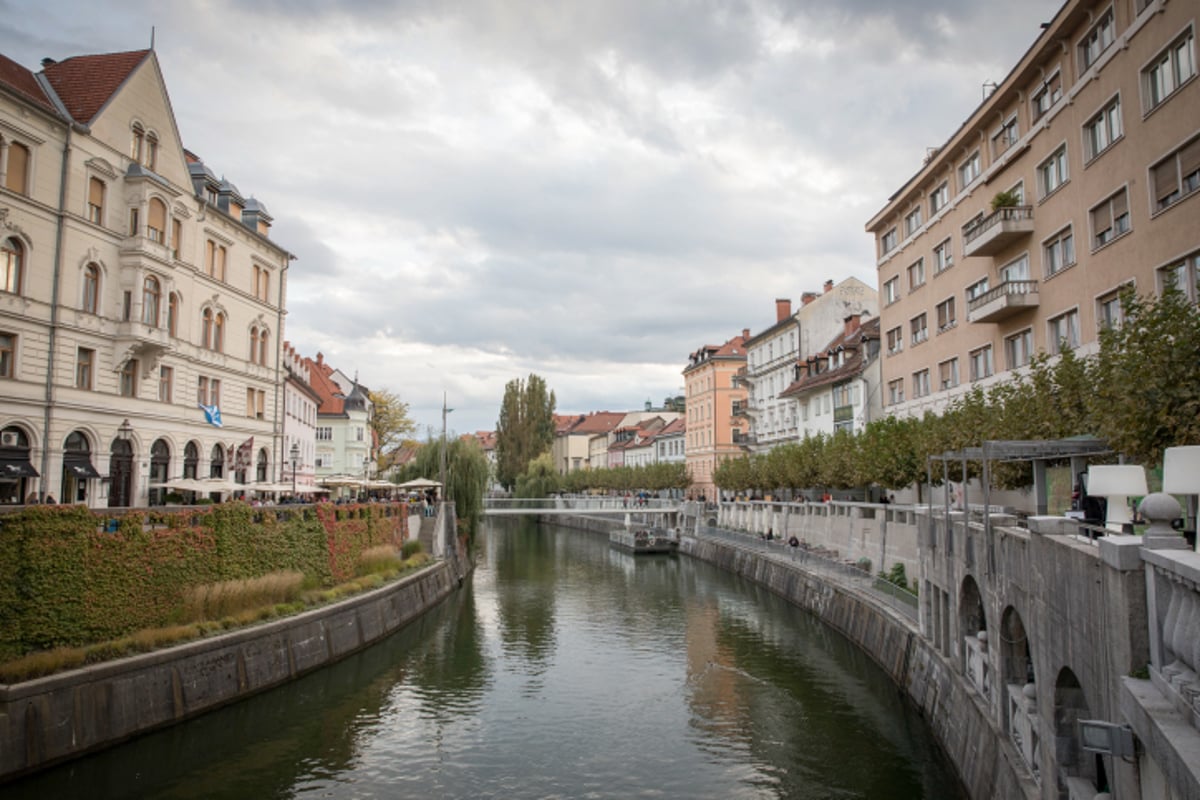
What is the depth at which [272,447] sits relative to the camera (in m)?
43.5

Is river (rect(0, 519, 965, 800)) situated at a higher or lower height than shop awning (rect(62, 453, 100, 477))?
lower

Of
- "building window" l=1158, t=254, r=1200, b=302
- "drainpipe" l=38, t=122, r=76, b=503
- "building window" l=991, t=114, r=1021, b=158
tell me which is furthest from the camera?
"building window" l=991, t=114, r=1021, b=158

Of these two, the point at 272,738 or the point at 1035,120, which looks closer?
the point at 272,738

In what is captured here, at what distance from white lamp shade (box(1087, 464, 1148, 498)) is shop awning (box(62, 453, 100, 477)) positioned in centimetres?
2986

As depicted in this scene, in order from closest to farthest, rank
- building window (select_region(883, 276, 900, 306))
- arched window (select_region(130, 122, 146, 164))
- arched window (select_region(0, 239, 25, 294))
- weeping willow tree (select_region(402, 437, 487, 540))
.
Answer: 1. arched window (select_region(0, 239, 25, 294))
2. arched window (select_region(130, 122, 146, 164))
3. building window (select_region(883, 276, 900, 306))
4. weeping willow tree (select_region(402, 437, 487, 540))

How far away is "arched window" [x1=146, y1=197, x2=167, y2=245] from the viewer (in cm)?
3238

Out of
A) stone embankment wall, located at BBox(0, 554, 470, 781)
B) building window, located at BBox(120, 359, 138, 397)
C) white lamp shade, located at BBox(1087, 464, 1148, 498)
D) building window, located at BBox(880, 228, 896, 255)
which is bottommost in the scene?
stone embankment wall, located at BBox(0, 554, 470, 781)

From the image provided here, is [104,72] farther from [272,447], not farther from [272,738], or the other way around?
[272,738]

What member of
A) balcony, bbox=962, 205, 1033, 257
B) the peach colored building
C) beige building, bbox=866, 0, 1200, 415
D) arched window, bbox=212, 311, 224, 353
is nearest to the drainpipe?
arched window, bbox=212, 311, 224, 353

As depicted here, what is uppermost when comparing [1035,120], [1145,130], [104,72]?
[104,72]

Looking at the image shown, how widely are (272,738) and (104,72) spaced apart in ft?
87.7

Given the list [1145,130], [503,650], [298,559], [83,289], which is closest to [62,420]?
[83,289]

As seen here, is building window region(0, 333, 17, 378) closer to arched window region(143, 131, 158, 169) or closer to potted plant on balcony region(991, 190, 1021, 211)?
arched window region(143, 131, 158, 169)

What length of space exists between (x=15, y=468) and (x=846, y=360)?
40.8m
